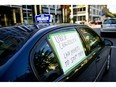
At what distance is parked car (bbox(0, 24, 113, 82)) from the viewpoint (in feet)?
5.25

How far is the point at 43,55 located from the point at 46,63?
0.09 meters

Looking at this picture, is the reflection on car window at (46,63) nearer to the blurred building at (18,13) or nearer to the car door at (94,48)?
the car door at (94,48)

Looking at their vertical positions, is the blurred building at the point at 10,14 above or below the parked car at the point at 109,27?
above

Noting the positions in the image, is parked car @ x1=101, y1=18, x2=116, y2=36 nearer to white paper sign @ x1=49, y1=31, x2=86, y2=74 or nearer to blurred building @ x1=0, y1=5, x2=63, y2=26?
blurred building @ x1=0, y1=5, x2=63, y2=26

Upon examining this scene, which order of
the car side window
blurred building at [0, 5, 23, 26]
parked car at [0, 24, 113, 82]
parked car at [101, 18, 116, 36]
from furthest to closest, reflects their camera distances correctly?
blurred building at [0, 5, 23, 26], parked car at [101, 18, 116, 36], the car side window, parked car at [0, 24, 113, 82]

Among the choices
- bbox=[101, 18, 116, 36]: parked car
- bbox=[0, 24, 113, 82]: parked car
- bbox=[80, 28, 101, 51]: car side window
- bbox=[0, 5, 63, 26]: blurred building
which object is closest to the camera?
bbox=[0, 24, 113, 82]: parked car

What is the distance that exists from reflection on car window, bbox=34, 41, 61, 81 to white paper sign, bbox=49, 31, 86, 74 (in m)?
0.09

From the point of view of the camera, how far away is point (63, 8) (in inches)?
1457

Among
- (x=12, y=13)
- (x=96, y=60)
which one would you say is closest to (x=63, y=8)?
(x=12, y=13)

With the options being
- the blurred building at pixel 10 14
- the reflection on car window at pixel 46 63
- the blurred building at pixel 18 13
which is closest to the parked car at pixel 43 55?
the reflection on car window at pixel 46 63

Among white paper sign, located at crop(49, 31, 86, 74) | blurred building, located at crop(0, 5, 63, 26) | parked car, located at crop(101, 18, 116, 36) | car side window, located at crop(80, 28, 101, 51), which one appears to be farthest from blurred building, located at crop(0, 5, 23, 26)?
white paper sign, located at crop(49, 31, 86, 74)

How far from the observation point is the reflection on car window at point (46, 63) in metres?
1.75

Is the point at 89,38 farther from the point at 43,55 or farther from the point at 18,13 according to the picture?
the point at 18,13
